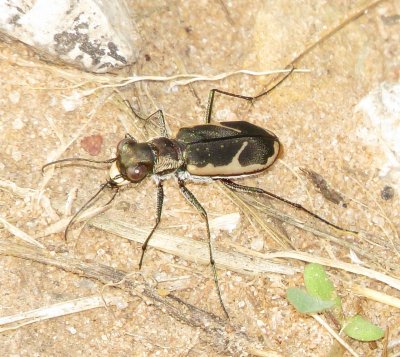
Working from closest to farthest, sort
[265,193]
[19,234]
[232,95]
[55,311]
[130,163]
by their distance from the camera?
[55,311]
[19,234]
[130,163]
[265,193]
[232,95]

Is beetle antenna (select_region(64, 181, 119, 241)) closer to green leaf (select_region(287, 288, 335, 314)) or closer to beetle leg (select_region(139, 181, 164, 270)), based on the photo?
beetle leg (select_region(139, 181, 164, 270))

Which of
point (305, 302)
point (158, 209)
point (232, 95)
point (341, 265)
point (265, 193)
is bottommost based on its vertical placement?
point (305, 302)

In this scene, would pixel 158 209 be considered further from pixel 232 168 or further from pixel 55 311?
pixel 55 311

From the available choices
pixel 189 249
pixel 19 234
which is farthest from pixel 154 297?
pixel 19 234

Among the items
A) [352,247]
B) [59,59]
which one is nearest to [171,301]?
[352,247]

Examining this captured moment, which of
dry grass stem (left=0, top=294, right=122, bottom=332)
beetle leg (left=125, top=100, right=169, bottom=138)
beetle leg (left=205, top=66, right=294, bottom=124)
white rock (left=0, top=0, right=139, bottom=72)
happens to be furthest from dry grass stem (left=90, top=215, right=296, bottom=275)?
white rock (left=0, top=0, right=139, bottom=72)

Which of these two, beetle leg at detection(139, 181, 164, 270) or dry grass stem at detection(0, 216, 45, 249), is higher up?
beetle leg at detection(139, 181, 164, 270)

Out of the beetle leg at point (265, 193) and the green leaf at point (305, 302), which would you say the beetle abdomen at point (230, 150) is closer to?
the beetle leg at point (265, 193)

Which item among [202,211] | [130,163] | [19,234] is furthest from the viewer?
[202,211]

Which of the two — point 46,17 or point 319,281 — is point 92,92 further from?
point 319,281
